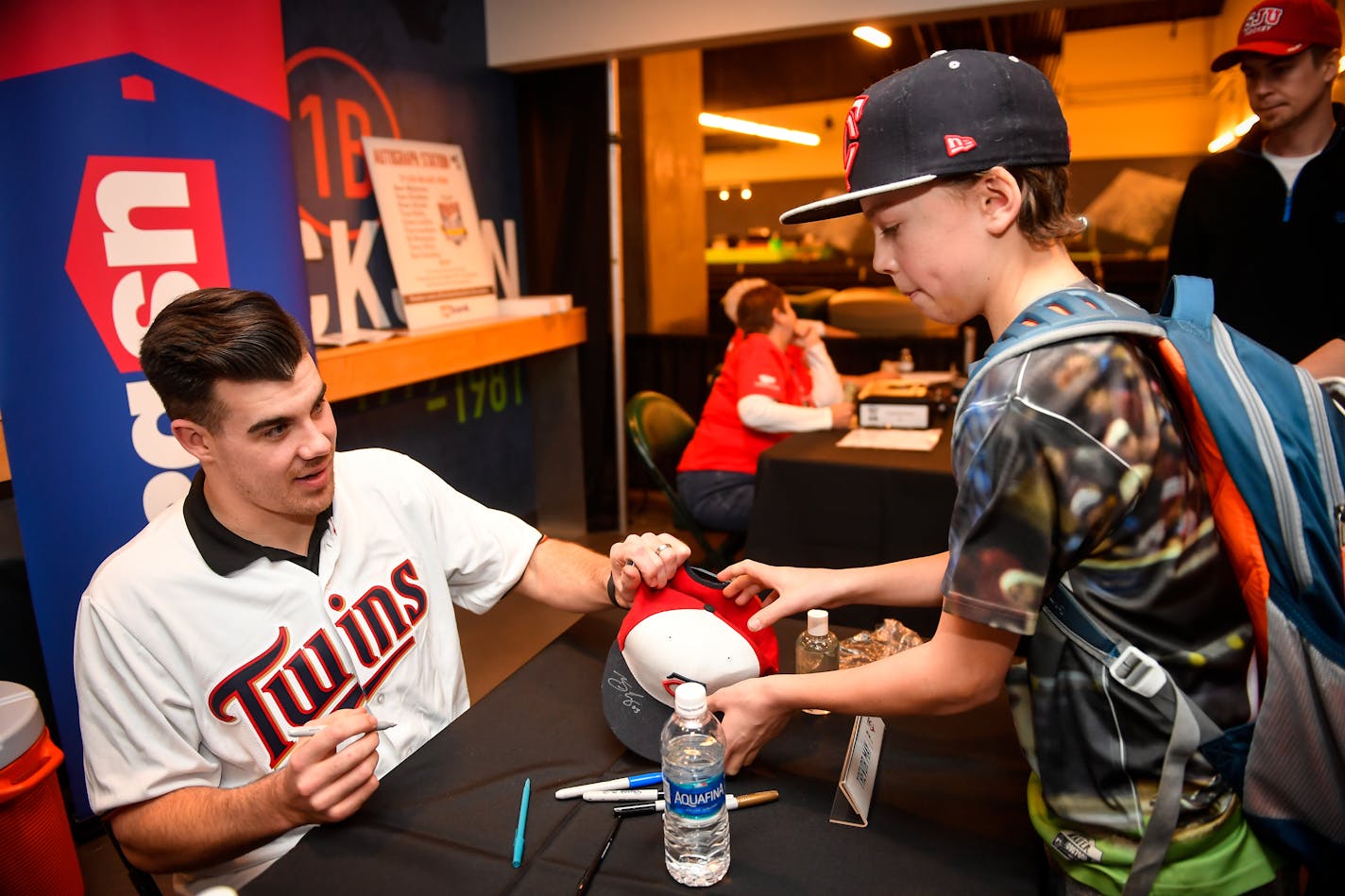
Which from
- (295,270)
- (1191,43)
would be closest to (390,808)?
(295,270)

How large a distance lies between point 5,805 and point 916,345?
13.8 ft

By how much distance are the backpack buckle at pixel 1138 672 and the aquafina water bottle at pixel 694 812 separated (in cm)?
40

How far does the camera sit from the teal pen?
3.15ft

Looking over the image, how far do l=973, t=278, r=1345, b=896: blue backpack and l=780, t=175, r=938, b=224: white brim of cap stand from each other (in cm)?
17

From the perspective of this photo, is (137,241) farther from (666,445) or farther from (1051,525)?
(1051,525)

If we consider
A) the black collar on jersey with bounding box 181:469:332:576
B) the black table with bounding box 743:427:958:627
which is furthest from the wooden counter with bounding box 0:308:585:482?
the black collar on jersey with bounding box 181:469:332:576

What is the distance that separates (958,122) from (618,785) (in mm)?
834

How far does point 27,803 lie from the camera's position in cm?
172

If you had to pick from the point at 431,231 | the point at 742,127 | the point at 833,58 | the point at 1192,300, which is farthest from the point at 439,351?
the point at 833,58

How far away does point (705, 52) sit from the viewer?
7.55m

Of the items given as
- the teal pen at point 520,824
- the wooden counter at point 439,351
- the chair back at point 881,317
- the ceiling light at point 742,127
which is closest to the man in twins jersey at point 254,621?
the teal pen at point 520,824

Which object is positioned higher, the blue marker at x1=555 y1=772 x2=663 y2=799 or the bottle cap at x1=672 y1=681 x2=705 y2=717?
the bottle cap at x1=672 y1=681 x2=705 y2=717

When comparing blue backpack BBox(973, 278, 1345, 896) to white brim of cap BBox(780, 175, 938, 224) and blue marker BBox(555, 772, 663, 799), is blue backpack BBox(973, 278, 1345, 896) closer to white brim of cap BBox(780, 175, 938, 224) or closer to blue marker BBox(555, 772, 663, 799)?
white brim of cap BBox(780, 175, 938, 224)

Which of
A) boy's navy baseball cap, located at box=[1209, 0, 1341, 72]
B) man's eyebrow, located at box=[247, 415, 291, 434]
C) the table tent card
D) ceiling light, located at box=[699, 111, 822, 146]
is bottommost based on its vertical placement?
the table tent card
